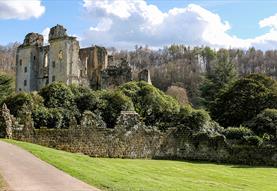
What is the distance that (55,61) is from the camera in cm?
6806

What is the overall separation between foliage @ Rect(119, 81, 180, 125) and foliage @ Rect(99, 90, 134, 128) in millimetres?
2241

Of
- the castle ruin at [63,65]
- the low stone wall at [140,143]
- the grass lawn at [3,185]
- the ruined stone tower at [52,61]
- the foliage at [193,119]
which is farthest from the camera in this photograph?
the ruined stone tower at [52,61]

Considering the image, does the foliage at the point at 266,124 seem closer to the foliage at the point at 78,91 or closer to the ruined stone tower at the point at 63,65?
the foliage at the point at 78,91

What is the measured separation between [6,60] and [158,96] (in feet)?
450

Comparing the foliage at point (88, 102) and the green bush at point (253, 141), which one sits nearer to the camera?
the green bush at point (253, 141)

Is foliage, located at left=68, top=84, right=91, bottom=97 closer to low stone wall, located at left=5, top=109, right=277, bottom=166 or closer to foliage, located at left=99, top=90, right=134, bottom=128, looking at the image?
foliage, located at left=99, top=90, right=134, bottom=128

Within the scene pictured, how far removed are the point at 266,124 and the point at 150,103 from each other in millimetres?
10367

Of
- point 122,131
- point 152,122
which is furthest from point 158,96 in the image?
point 122,131

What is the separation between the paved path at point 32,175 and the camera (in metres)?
12.9

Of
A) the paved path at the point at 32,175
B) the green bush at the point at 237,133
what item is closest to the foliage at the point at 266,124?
the green bush at the point at 237,133

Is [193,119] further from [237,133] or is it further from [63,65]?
[63,65]

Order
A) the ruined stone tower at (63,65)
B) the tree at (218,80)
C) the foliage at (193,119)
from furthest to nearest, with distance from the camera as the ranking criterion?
the tree at (218,80) < the ruined stone tower at (63,65) < the foliage at (193,119)

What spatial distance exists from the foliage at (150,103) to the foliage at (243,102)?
600 centimetres

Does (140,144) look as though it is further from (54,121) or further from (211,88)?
(211,88)
